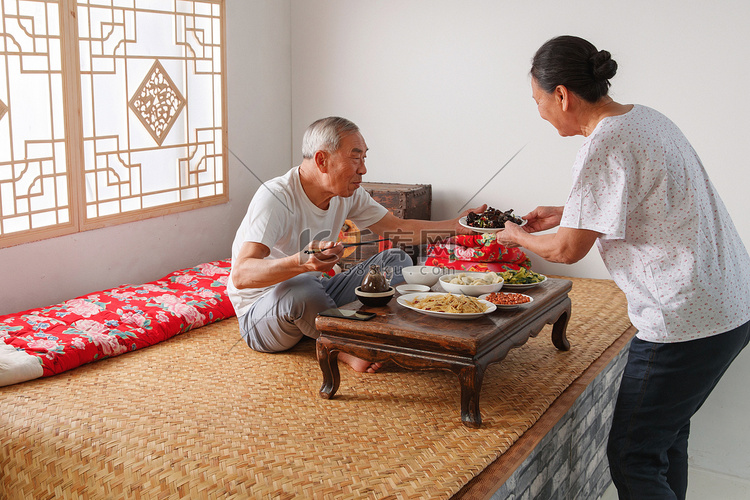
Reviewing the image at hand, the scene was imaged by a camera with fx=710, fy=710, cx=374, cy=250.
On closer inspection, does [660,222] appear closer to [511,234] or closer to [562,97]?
[562,97]

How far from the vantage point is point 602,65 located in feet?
6.48

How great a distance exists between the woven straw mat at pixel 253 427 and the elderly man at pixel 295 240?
0.19 meters

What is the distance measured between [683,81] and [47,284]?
11.5ft

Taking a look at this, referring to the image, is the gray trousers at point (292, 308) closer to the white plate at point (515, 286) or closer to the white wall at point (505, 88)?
the white plate at point (515, 286)

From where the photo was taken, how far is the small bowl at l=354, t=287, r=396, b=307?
2533mm

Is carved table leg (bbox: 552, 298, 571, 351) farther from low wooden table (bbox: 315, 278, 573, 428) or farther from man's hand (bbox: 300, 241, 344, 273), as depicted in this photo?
man's hand (bbox: 300, 241, 344, 273)

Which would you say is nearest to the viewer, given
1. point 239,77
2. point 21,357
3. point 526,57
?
point 21,357

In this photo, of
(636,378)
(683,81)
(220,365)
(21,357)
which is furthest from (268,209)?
(683,81)

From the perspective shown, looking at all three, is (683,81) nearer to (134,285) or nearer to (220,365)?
(220,365)

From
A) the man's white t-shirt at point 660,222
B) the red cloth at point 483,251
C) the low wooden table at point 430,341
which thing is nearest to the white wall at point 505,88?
the red cloth at point 483,251

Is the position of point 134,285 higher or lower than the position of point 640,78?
lower

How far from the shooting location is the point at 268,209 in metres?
2.71

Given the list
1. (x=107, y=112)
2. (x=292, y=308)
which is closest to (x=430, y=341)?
(x=292, y=308)

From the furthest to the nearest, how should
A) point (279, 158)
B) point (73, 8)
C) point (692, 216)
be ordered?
1. point (279, 158)
2. point (73, 8)
3. point (692, 216)
